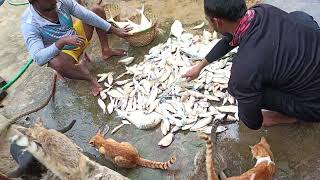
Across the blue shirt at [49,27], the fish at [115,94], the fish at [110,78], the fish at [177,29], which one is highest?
the blue shirt at [49,27]

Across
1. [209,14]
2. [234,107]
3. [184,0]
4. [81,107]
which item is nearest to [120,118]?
[81,107]

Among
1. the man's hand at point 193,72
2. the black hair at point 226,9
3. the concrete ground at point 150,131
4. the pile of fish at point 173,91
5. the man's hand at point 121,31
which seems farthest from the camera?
the man's hand at point 121,31

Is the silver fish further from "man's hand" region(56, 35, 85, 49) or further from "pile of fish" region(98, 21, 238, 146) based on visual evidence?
"man's hand" region(56, 35, 85, 49)

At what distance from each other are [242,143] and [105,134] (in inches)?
57.3

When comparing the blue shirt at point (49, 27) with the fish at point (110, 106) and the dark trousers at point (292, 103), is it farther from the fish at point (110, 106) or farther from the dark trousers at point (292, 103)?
the dark trousers at point (292, 103)

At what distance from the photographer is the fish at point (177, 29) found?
18.3 ft

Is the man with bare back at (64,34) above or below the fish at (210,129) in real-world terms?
above

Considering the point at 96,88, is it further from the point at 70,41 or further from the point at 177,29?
the point at 177,29

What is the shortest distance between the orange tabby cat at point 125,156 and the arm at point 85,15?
5.43ft

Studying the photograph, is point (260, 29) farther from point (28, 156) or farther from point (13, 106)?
point (13, 106)

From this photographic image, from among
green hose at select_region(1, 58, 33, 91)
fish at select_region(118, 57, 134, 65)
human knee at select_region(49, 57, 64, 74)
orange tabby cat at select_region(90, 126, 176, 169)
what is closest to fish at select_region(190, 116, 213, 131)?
orange tabby cat at select_region(90, 126, 176, 169)

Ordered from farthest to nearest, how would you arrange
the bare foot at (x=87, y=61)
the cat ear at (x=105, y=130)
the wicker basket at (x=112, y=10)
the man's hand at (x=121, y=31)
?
the wicker basket at (x=112, y=10) → the bare foot at (x=87, y=61) → the man's hand at (x=121, y=31) → the cat ear at (x=105, y=130)

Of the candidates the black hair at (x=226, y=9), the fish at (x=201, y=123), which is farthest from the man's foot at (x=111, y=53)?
the black hair at (x=226, y=9)

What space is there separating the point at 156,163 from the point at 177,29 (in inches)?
85.0
